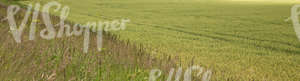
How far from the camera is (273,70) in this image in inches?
124

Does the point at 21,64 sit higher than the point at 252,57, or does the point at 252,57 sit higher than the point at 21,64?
the point at 21,64

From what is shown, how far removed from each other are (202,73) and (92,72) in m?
1.11

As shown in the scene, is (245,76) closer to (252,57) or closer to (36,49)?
(252,57)

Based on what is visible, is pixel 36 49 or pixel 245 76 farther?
pixel 245 76

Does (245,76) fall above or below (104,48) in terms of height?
below

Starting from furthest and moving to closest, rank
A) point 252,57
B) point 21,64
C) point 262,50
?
point 262,50, point 252,57, point 21,64

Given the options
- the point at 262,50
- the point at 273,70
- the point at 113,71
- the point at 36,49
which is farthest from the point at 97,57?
the point at 262,50

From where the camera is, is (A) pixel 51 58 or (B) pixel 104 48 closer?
(A) pixel 51 58

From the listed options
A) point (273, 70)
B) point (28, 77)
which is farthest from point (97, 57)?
point (273, 70)

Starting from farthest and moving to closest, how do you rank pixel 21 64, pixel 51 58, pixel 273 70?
1. pixel 273 70
2. pixel 51 58
3. pixel 21 64

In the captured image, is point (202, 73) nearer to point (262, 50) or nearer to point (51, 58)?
point (51, 58)

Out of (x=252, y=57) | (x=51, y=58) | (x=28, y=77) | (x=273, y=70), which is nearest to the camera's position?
(x=28, y=77)

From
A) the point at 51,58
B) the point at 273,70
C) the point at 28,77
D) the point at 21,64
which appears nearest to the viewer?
the point at 28,77

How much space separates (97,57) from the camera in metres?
2.57
